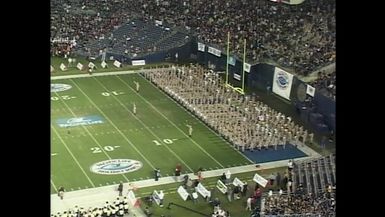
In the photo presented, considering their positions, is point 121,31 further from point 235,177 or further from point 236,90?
point 235,177

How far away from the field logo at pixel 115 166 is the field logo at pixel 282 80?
187 cm

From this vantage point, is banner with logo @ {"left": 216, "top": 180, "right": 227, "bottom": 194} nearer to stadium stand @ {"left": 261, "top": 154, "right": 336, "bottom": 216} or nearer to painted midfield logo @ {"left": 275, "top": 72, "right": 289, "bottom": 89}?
stadium stand @ {"left": 261, "top": 154, "right": 336, "bottom": 216}

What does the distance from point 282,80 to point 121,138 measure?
5.73 ft

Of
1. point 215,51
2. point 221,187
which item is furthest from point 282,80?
point 221,187

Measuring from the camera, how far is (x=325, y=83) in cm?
658

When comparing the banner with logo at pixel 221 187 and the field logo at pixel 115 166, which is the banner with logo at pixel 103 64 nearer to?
the field logo at pixel 115 166

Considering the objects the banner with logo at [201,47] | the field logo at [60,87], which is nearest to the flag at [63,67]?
the field logo at [60,87]

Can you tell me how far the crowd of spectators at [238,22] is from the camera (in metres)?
6.99

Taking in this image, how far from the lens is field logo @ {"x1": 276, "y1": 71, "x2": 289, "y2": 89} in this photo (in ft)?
23.5

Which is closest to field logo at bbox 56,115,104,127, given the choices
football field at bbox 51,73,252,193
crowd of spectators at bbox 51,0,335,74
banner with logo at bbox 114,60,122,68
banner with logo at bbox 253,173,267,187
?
football field at bbox 51,73,252,193

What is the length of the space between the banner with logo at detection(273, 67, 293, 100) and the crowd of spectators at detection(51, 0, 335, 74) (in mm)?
→ 103

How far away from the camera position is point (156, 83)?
7664 millimetres
